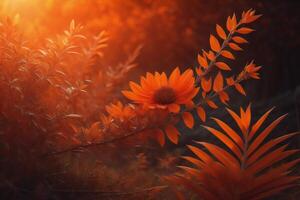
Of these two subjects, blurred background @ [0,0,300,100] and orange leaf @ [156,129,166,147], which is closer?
orange leaf @ [156,129,166,147]

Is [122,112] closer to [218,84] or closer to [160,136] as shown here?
[160,136]

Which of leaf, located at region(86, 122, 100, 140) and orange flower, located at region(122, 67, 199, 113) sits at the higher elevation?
orange flower, located at region(122, 67, 199, 113)

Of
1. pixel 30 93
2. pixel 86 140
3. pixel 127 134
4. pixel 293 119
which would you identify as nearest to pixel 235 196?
pixel 127 134

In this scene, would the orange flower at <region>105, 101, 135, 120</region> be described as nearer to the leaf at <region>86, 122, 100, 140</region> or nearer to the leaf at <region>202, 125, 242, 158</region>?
the leaf at <region>86, 122, 100, 140</region>

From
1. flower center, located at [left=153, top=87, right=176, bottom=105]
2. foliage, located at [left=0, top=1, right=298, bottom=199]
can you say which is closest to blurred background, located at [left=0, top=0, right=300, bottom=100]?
foliage, located at [left=0, top=1, right=298, bottom=199]

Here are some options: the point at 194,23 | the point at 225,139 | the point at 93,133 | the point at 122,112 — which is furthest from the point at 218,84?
the point at 194,23

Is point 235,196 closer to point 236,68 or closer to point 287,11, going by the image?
point 287,11

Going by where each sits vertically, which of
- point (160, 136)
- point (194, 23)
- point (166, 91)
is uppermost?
point (194, 23)
